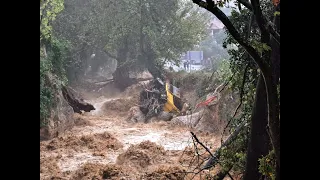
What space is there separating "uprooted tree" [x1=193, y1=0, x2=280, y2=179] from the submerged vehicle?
6.32 metres

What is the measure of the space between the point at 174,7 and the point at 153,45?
3.82 feet

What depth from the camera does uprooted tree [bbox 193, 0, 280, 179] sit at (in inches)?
46.7

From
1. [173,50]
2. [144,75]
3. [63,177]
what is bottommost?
[63,177]

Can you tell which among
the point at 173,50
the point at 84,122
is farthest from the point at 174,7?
the point at 84,122

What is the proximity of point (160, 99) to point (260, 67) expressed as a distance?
26.3 feet

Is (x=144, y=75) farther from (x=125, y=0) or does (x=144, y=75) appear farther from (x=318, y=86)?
(x=318, y=86)

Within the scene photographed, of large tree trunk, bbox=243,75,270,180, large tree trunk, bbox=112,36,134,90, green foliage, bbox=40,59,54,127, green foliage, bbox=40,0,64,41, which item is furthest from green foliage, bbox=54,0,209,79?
large tree trunk, bbox=243,75,270,180

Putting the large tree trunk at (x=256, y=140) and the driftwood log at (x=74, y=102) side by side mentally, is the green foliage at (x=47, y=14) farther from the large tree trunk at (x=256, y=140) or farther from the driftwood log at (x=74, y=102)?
the large tree trunk at (x=256, y=140)

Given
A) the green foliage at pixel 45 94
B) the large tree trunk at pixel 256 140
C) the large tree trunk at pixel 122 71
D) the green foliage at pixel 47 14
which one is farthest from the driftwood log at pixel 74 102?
the large tree trunk at pixel 256 140

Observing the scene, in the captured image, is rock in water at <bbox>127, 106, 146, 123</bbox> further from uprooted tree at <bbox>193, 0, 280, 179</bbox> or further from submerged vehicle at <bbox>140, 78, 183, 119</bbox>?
uprooted tree at <bbox>193, 0, 280, 179</bbox>

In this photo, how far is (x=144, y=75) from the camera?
11.5 metres

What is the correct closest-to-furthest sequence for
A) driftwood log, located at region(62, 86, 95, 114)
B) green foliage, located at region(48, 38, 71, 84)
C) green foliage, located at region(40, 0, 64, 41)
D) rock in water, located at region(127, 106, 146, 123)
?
green foliage, located at region(40, 0, 64, 41)
green foliage, located at region(48, 38, 71, 84)
driftwood log, located at region(62, 86, 95, 114)
rock in water, located at region(127, 106, 146, 123)

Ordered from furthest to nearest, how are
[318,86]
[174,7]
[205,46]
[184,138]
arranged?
[205,46] → [174,7] → [184,138] → [318,86]

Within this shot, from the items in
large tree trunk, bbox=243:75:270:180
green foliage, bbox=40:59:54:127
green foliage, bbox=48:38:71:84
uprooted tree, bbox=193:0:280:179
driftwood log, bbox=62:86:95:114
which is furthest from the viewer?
driftwood log, bbox=62:86:95:114
